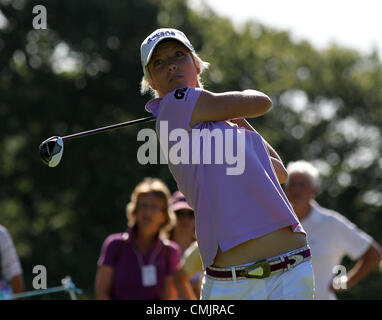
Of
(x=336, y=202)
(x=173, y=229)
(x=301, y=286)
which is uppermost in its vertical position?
(x=336, y=202)

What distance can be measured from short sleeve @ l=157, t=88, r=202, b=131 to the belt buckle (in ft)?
1.96

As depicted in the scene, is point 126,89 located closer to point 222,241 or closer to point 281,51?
point 281,51

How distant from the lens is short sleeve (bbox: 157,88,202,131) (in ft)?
11.0

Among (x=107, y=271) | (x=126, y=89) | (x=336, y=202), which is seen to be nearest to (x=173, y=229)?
(x=107, y=271)

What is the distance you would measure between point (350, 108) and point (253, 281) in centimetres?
3192

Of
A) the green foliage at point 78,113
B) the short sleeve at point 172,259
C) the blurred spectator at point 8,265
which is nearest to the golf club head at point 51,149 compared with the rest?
the short sleeve at point 172,259

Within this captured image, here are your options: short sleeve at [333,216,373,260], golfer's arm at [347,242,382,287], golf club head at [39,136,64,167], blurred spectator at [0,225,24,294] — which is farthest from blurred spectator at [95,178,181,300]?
golf club head at [39,136,64,167]

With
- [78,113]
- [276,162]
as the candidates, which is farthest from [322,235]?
[78,113]

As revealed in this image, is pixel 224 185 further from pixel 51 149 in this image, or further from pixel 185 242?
pixel 185 242

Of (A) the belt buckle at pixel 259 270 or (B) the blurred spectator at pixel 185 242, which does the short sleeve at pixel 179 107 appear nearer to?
(A) the belt buckle at pixel 259 270

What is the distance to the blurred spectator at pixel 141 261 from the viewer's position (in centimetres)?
647

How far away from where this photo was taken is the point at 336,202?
99.2 feet

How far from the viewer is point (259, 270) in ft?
10.7
